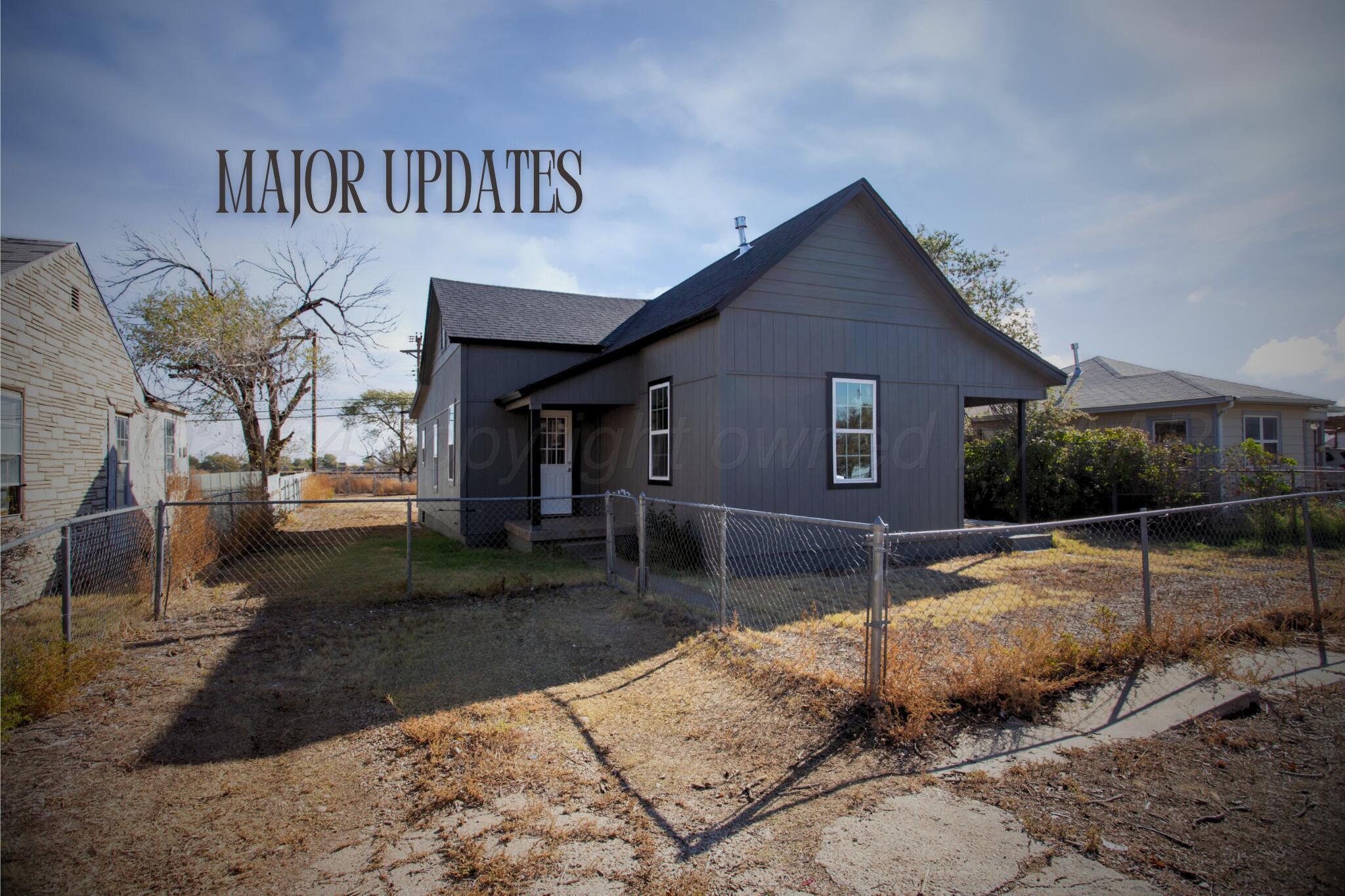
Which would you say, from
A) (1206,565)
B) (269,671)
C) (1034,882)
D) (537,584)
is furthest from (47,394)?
(1206,565)

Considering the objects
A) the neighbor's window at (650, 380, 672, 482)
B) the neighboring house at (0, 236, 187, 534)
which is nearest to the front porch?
the neighbor's window at (650, 380, 672, 482)

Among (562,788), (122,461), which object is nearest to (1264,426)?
(562,788)

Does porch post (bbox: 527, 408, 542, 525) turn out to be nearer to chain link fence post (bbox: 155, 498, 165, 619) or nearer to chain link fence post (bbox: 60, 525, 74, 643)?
chain link fence post (bbox: 155, 498, 165, 619)

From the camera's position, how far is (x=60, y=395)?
8.66 meters

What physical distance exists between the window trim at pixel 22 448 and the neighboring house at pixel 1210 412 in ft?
69.6

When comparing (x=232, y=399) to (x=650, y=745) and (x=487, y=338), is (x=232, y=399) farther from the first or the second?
(x=650, y=745)

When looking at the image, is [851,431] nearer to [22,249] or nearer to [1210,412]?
[22,249]

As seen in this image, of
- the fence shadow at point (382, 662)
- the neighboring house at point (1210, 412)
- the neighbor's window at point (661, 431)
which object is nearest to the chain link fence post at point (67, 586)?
the fence shadow at point (382, 662)

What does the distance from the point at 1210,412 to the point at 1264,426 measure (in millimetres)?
2411

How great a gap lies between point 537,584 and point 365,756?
4.66 m

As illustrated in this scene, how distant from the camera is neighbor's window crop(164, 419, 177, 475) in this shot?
14360mm

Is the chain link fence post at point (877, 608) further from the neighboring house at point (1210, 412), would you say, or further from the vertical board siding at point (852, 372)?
the neighboring house at point (1210, 412)

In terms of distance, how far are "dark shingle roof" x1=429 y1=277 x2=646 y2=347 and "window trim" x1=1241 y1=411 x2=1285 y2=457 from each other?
17114mm

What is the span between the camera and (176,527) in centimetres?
884
